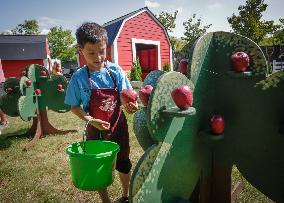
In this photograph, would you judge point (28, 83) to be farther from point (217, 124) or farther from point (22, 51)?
point (22, 51)

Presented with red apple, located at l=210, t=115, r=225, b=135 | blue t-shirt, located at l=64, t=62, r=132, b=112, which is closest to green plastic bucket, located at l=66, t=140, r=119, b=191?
blue t-shirt, located at l=64, t=62, r=132, b=112

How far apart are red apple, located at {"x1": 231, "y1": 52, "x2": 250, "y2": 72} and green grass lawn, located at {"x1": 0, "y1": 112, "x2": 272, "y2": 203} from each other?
5.59ft

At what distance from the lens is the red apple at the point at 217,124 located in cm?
196

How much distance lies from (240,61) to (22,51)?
3429 centimetres

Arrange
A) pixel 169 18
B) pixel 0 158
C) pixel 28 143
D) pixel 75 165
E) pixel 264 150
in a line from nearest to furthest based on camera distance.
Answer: pixel 264 150
pixel 75 165
pixel 0 158
pixel 28 143
pixel 169 18

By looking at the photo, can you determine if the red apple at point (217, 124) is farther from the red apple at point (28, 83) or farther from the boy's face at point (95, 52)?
the red apple at point (28, 83)

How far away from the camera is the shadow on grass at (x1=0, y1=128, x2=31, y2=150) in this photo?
5656 millimetres

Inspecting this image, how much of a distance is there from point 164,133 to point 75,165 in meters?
0.82

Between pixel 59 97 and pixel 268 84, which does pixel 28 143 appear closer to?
pixel 59 97

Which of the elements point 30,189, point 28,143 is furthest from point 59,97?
point 30,189

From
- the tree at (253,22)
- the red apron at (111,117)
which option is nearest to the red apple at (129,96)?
the red apron at (111,117)

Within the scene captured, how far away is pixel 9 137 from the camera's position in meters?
6.29

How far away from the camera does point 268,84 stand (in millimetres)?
1841

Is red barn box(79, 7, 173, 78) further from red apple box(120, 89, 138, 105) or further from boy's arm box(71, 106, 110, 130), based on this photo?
red apple box(120, 89, 138, 105)
